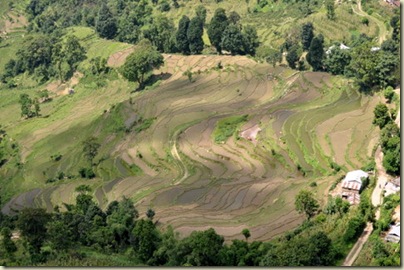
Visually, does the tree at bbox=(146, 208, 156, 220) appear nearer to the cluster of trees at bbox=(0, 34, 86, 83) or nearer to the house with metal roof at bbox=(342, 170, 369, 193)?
the house with metal roof at bbox=(342, 170, 369, 193)

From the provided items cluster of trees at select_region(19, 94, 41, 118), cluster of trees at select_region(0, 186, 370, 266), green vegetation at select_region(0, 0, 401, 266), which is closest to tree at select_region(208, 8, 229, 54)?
green vegetation at select_region(0, 0, 401, 266)

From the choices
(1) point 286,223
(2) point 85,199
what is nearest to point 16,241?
(2) point 85,199

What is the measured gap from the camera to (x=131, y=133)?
A: 4706cm

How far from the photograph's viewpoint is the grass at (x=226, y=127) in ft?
136

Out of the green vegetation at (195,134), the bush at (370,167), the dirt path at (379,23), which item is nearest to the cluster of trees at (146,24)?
the green vegetation at (195,134)

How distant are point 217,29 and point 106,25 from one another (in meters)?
19.4

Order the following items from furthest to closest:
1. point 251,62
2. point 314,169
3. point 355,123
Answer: point 251,62 → point 355,123 → point 314,169

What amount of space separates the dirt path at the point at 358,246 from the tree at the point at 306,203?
3019mm

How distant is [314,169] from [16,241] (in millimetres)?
16691

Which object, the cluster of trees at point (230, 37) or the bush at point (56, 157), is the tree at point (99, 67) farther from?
the bush at point (56, 157)

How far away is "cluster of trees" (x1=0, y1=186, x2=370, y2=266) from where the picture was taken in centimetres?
2439

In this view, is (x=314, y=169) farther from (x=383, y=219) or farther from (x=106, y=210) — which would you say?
(x=106, y=210)

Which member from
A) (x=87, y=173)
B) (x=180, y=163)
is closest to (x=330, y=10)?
(x=180, y=163)

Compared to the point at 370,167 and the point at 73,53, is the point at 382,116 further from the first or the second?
the point at 73,53
